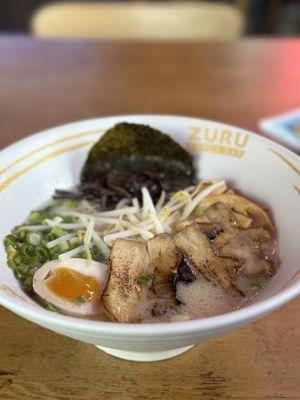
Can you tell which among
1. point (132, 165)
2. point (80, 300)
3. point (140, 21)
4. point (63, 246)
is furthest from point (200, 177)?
point (140, 21)

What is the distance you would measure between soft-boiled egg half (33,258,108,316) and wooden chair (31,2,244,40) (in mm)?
2116

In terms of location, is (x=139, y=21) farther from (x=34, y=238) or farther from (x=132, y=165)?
(x=34, y=238)

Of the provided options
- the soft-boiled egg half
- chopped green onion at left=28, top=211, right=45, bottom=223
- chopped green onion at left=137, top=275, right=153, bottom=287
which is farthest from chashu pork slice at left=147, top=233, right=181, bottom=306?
chopped green onion at left=28, top=211, right=45, bottom=223

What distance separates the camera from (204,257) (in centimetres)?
113

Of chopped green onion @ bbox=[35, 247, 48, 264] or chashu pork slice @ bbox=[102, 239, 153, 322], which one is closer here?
chashu pork slice @ bbox=[102, 239, 153, 322]

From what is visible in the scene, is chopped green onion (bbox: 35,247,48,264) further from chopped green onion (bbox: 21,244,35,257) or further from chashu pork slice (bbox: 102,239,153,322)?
chashu pork slice (bbox: 102,239,153,322)

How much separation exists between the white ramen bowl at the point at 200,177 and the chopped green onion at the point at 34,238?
56 mm

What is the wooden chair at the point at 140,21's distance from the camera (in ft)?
9.67

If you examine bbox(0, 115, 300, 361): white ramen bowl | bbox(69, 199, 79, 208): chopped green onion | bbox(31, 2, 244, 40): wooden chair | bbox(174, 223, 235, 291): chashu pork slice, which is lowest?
bbox(69, 199, 79, 208): chopped green onion

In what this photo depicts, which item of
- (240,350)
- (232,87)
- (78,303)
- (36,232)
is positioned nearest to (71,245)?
(36,232)

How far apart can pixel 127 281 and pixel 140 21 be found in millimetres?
2310

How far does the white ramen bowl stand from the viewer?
79 cm

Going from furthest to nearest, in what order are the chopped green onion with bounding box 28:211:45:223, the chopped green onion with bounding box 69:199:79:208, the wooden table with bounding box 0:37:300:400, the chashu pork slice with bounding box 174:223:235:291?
the chopped green onion with bounding box 69:199:79:208 → the chopped green onion with bounding box 28:211:45:223 → the chashu pork slice with bounding box 174:223:235:291 → the wooden table with bounding box 0:37:300:400

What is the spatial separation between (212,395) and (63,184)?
775 millimetres
